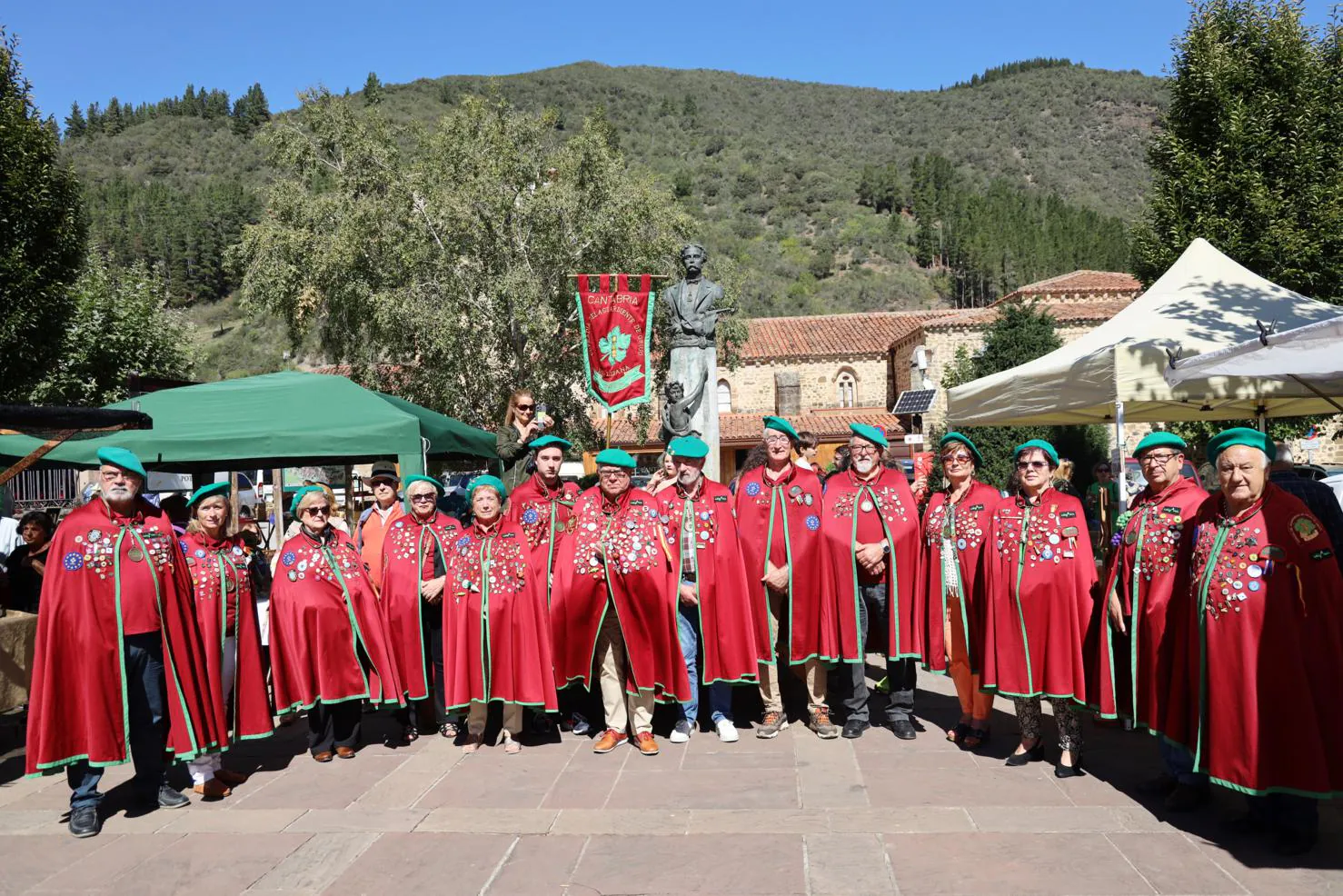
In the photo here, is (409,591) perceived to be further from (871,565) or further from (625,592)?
(871,565)

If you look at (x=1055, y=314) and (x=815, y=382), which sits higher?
(x=1055, y=314)

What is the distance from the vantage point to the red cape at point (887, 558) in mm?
5715

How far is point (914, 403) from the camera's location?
60.5 feet

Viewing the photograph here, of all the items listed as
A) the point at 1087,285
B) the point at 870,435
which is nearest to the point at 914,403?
the point at 870,435

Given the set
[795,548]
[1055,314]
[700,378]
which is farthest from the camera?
[1055,314]

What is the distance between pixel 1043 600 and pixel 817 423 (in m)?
30.3

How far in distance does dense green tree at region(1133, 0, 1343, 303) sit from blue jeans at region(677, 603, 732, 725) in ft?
36.3

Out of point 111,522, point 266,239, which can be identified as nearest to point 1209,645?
point 111,522

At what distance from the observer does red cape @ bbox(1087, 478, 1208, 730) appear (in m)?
4.40

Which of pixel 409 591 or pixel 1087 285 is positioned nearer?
pixel 409 591

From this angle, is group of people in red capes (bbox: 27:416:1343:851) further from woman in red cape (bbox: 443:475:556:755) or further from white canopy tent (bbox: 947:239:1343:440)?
white canopy tent (bbox: 947:239:1343:440)

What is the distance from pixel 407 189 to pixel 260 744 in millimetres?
13175

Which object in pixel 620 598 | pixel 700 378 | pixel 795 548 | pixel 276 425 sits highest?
pixel 700 378

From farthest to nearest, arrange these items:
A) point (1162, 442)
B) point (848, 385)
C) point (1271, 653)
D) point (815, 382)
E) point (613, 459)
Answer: point (848, 385)
point (815, 382)
point (613, 459)
point (1162, 442)
point (1271, 653)
